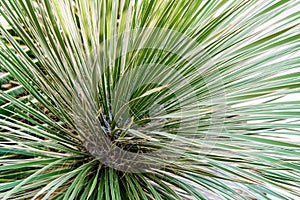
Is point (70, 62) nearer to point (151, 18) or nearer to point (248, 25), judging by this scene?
point (151, 18)

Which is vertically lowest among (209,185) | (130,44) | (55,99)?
(209,185)

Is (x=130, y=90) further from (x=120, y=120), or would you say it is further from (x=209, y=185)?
(x=209, y=185)

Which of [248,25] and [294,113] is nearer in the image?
[294,113]

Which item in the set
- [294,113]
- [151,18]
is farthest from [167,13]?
[294,113]

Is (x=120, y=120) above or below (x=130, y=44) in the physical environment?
below

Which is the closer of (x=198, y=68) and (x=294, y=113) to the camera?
(x=294, y=113)

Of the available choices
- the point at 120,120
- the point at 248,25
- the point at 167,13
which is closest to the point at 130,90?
the point at 120,120
